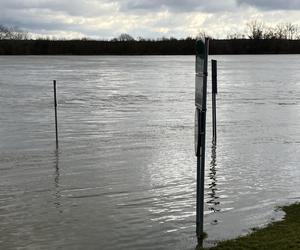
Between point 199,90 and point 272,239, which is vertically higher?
point 199,90

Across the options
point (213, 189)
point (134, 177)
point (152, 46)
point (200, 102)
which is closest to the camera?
point (200, 102)

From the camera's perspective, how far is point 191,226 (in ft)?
29.4

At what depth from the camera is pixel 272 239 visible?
24.9ft

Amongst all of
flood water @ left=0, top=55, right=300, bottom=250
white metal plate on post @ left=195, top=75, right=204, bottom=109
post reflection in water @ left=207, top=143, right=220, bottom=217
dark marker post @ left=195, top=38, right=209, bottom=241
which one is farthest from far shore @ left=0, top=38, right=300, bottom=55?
white metal plate on post @ left=195, top=75, right=204, bottom=109

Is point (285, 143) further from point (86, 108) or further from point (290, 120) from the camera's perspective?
point (86, 108)

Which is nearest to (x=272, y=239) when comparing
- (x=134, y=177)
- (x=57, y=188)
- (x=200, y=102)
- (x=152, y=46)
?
(x=200, y=102)

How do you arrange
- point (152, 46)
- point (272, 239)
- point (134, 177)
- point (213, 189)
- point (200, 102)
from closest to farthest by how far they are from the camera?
point (200, 102) < point (272, 239) < point (213, 189) < point (134, 177) < point (152, 46)

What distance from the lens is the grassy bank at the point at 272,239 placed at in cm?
722

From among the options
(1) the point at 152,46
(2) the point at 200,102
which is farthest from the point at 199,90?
(1) the point at 152,46

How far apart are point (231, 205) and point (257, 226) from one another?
139 centimetres

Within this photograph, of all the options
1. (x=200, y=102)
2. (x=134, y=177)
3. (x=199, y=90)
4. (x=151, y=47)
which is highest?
(x=199, y=90)

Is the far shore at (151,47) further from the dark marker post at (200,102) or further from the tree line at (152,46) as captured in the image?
the dark marker post at (200,102)

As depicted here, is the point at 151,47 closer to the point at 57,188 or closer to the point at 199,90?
the point at 57,188

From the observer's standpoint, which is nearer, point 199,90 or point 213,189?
point 199,90
